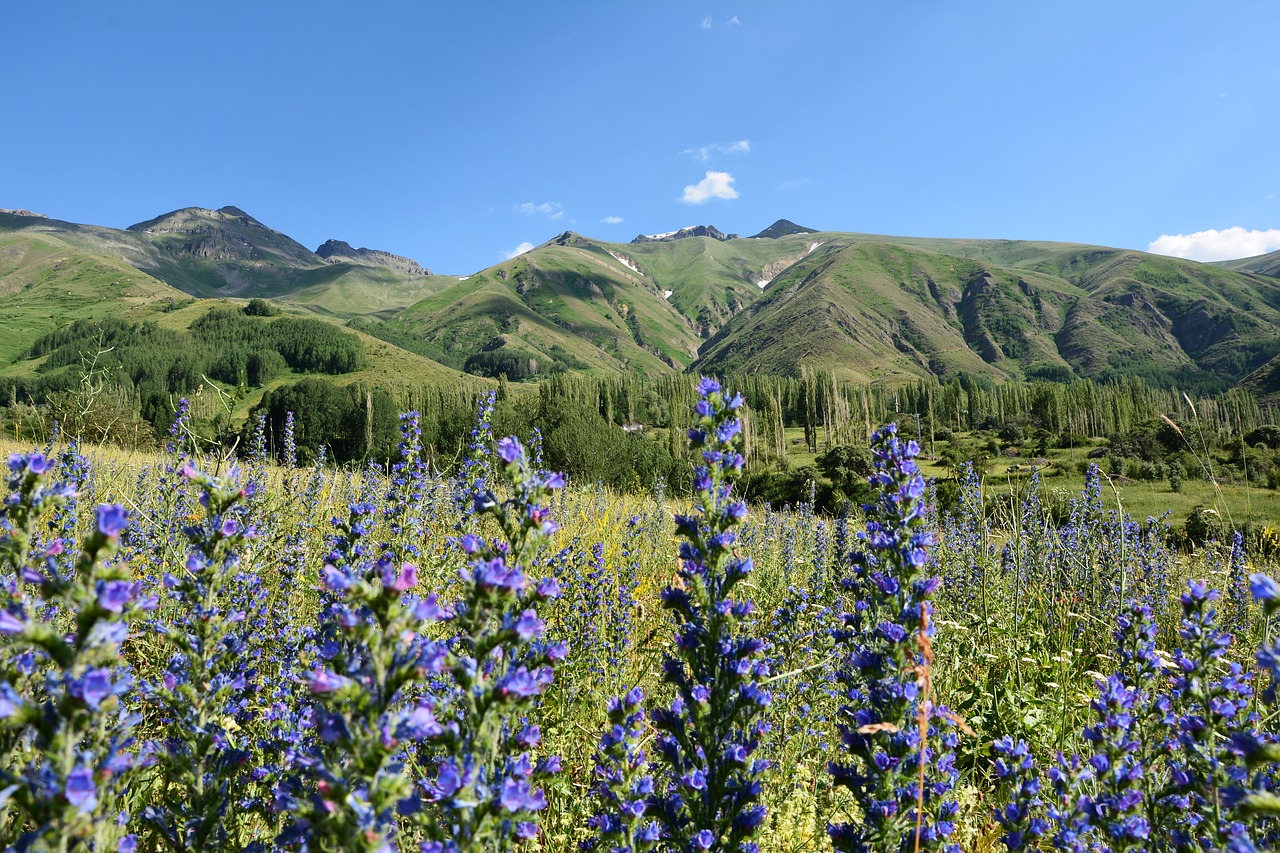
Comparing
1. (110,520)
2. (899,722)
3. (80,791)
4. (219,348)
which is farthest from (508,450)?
(219,348)

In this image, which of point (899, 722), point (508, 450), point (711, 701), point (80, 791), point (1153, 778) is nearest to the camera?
point (80, 791)

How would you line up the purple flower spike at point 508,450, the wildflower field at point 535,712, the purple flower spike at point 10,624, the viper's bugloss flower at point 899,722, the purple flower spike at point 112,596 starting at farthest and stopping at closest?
the viper's bugloss flower at point 899,722 < the purple flower spike at point 508,450 < the wildflower field at point 535,712 < the purple flower spike at point 112,596 < the purple flower spike at point 10,624

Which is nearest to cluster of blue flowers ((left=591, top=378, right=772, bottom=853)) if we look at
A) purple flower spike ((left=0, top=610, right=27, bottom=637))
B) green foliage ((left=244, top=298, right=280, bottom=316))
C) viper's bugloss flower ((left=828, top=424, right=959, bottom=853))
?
viper's bugloss flower ((left=828, top=424, right=959, bottom=853))

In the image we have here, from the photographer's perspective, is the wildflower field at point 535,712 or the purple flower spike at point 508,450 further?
the purple flower spike at point 508,450

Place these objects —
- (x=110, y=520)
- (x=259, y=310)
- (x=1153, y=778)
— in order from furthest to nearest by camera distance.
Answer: (x=259, y=310) < (x=1153, y=778) < (x=110, y=520)

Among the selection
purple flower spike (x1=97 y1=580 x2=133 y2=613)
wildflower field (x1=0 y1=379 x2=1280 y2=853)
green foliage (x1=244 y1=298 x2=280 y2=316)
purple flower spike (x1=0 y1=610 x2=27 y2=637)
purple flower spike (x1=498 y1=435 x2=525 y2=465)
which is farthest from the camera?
green foliage (x1=244 y1=298 x2=280 y2=316)

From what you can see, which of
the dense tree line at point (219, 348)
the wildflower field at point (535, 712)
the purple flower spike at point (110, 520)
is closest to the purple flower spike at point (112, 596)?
the wildflower field at point (535, 712)

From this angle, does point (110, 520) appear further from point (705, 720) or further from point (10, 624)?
point (705, 720)

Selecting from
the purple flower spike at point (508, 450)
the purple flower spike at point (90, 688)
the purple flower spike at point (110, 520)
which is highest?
the purple flower spike at point (508, 450)

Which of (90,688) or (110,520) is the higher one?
(110,520)

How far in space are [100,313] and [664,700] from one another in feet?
789

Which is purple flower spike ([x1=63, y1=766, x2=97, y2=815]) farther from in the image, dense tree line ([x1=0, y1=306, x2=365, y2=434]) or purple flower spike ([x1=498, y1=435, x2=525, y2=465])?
dense tree line ([x1=0, y1=306, x2=365, y2=434])

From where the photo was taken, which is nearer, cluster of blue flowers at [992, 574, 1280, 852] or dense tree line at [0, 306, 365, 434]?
cluster of blue flowers at [992, 574, 1280, 852]

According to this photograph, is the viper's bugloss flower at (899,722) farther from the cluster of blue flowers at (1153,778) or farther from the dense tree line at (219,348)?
the dense tree line at (219,348)
